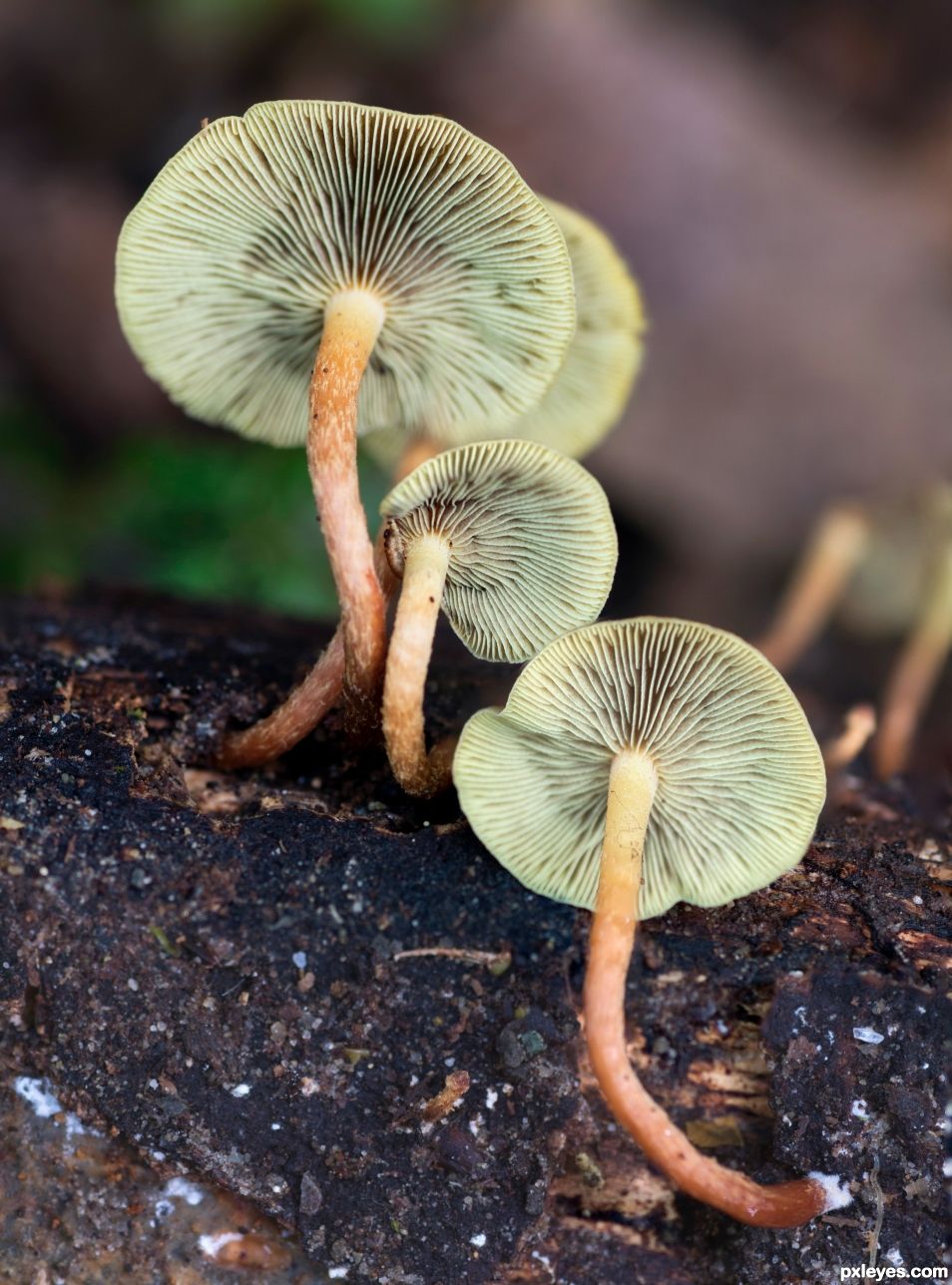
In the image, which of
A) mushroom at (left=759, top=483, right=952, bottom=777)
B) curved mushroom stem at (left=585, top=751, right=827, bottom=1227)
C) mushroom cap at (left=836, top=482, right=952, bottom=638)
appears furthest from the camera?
mushroom cap at (left=836, top=482, right=952, bottom=638)

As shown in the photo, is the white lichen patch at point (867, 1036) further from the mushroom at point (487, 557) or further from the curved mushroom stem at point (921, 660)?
the curved mushroom stem at point (921, 660)

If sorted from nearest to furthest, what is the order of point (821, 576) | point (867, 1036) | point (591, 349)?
point (867, 1036), point (591, 349), point (821, 576)

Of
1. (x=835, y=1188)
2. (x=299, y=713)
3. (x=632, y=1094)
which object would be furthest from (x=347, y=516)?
(x=835, y=1188)

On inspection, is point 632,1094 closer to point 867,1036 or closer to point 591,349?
point 867,1036

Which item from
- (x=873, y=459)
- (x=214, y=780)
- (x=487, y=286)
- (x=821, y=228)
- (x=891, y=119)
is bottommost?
(x=214, y=780)

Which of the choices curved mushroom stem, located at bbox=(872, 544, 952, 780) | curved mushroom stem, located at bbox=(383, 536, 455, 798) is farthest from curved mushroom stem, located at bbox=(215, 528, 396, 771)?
curved mushroom stem, located at bbox=(872, 544, 952, 780)

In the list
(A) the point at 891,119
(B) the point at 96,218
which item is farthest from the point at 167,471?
(A) the point at 891,119

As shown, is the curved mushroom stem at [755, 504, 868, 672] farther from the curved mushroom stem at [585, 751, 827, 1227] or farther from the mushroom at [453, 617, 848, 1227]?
the curved mushroom stem at [585, 751, 827, 1227]

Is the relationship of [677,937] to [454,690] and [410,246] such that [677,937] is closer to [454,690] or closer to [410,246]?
[454,690]
